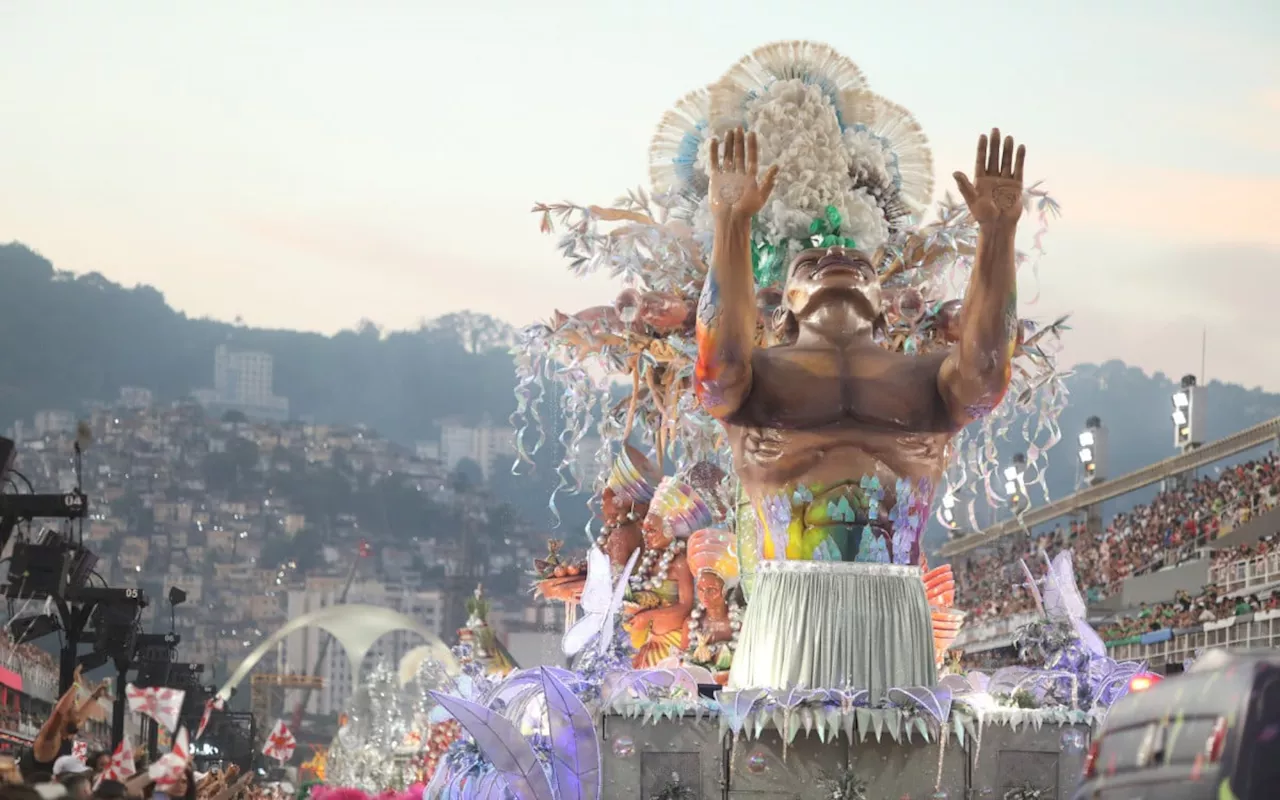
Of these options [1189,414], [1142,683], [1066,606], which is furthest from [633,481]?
[1189,414]

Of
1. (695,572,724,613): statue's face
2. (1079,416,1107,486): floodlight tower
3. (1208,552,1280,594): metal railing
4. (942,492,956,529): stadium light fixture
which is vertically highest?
(1079,416,1107,486): floodlight tower

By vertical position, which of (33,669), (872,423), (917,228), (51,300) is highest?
(51,300)

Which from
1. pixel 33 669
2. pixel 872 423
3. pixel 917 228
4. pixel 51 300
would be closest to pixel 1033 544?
pixel 33 669

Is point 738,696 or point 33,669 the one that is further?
point 33,669

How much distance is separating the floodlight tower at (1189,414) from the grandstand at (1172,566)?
0.90m

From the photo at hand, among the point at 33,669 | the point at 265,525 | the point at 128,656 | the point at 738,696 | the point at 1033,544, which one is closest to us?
the point at 738,696

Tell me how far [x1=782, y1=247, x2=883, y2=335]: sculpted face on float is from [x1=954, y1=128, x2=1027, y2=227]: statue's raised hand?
111 centimetres

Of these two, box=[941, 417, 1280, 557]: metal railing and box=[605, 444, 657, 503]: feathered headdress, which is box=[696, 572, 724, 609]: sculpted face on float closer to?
box=[605, 444, 657, 503]: feathered headdress

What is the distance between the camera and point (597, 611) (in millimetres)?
10922

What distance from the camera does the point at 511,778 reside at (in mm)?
10336

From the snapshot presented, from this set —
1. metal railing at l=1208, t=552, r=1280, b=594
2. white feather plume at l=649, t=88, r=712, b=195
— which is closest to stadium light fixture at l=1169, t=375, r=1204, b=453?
metal railing at l=1208, t=552, r=1280, b=594

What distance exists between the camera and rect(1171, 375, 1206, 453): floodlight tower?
3641 centimetres

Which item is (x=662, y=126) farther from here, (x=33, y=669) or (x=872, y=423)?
(x=33, y=669)

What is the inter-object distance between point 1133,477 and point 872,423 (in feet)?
92.5
